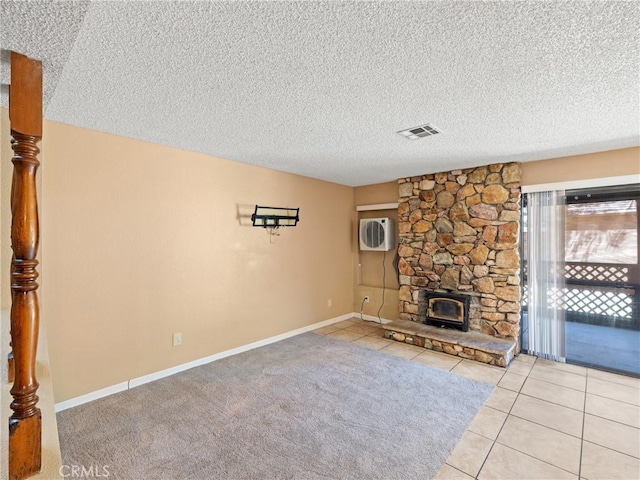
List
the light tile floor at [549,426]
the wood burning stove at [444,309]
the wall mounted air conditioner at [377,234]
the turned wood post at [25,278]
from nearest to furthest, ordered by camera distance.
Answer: the turned wood post at [25,278]
the light tile floor at [549,426]
the wood burning stove at [444,309]
the wall mounted air conditioner at [377,234]

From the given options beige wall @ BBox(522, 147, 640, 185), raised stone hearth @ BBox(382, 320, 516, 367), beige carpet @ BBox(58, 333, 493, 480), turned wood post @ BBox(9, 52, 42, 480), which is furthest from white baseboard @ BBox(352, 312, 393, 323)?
turned wood post @ BBox(9, 52, 42, 480)

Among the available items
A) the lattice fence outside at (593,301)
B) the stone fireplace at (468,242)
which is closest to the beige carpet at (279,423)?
the stone fireplace at (468,242)

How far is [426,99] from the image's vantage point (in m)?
2.04

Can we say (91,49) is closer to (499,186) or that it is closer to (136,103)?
(136,103)

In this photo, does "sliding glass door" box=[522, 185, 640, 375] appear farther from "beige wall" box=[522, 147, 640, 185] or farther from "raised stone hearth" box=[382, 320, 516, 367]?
"raised stone hearth" box=[382, 320, 516, 367]

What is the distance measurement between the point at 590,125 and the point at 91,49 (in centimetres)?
348

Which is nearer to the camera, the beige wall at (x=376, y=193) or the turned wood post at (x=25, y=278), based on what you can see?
the turned wood post at (x=25, y=278)

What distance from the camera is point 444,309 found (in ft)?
13.7

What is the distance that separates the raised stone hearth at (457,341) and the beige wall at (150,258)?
1.50 metres

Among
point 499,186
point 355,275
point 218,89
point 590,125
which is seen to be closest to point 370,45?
point 218,89

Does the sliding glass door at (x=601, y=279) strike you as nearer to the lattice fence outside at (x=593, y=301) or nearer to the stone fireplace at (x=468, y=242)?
the lattice fence outside at (x=593, y=301)

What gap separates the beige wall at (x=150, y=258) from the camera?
2.50m

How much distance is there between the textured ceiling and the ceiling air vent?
0.09 meters

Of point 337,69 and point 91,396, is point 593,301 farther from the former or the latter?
point 91,396
